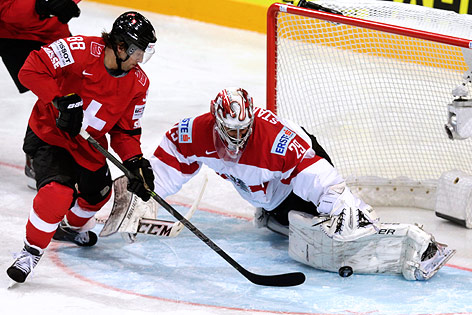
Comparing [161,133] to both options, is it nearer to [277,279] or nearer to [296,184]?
[296,184]

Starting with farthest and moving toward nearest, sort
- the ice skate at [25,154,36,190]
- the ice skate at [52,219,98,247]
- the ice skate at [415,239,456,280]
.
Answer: the ice skate at [25,154,36,190] → the ice skate at [52,219,98,247] → the ice skate at [415,239,456,280]

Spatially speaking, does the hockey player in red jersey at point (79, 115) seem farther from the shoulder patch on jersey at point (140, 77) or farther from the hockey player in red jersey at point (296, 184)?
the hockey player in red jersey at point (296, 184)

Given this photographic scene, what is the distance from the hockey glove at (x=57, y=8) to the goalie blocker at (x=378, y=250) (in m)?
1.53

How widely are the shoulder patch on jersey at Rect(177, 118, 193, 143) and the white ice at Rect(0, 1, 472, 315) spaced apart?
2.11 feet

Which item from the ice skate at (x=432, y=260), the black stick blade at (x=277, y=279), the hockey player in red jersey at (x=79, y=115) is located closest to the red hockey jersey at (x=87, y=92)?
the hockey player in red jersey at (x=79, y=115)

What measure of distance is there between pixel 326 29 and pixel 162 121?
1303mm

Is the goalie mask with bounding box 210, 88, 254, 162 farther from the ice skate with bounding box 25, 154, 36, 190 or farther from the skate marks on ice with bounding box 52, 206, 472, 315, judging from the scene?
the ice skate with bounding box 25, 154, 36, 190

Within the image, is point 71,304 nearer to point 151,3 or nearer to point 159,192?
point 159,192

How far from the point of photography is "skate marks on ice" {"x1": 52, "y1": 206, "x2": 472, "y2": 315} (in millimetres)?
3061

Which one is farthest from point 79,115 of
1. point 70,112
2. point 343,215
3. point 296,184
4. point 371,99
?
point 371,99

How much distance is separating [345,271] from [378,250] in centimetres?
16

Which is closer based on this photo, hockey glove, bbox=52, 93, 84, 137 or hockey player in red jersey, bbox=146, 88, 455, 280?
hockey glove, bbox=52, 93, 84, 137

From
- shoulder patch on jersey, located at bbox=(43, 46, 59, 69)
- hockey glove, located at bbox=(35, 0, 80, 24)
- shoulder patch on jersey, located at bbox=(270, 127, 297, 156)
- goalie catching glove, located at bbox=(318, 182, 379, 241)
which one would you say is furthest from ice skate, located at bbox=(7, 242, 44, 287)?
hockey glove, located at bbox=(35, 0, 80, 24)

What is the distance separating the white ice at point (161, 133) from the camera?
9.75ft
